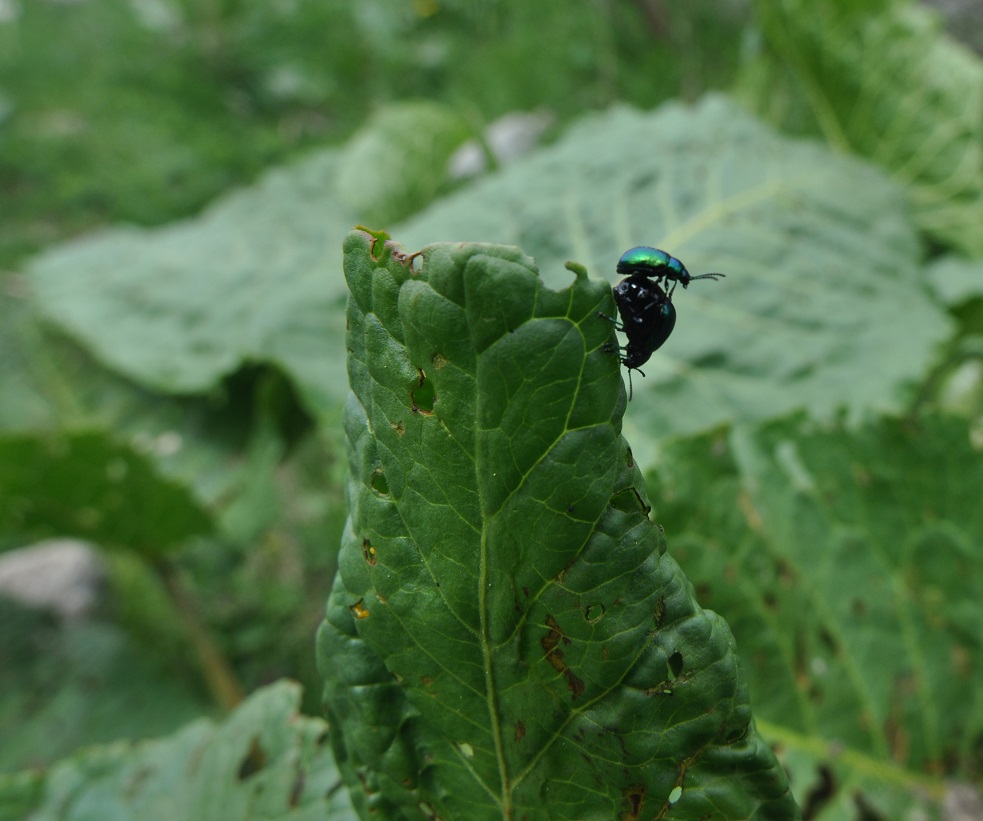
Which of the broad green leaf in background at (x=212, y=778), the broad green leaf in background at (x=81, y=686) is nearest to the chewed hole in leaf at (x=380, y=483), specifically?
the broad green leaf in background at (x=212, y=778)

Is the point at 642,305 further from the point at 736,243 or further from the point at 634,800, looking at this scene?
the point at 736,243

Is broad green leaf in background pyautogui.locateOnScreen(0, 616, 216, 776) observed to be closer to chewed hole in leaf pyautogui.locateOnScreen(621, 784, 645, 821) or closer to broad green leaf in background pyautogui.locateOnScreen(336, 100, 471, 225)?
broad green leaf in background pyautogui.locateOnScreen(336, 100, 471, 225)

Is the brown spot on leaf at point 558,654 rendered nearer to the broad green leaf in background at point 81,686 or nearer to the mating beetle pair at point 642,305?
the mating beetle pair at point 642,305

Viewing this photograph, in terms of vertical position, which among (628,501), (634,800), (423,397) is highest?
(423,397)

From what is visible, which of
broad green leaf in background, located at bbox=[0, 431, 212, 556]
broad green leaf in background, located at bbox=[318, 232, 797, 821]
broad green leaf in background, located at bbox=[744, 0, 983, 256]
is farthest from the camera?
broad green leaf in background, located at bbox=[744, 0, 983, 256]

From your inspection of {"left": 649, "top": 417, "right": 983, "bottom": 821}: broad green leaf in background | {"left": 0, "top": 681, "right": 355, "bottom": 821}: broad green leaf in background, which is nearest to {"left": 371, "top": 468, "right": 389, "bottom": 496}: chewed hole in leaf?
{"left": 0, "top": 681, "right": 355, "bottom": 821}: broad green leaf in background

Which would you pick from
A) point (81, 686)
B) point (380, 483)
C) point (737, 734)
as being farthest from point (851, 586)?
point (81, 686)

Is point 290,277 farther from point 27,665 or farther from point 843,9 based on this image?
point 843,9
